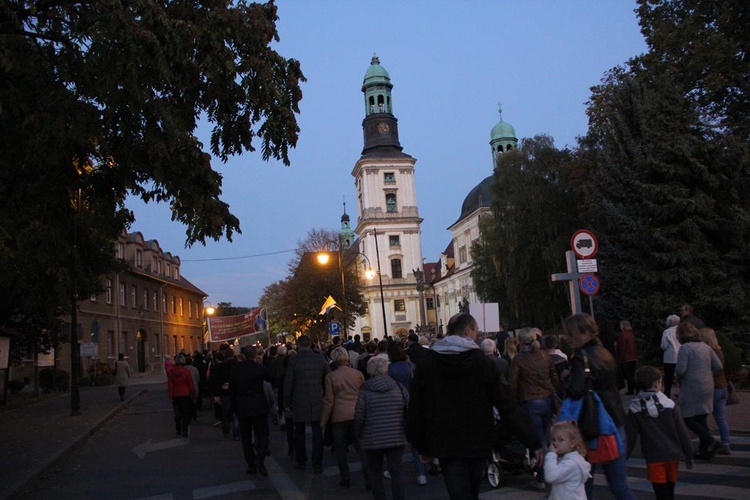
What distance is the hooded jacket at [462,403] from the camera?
505 cm

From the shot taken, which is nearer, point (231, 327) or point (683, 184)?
point (683, 184)

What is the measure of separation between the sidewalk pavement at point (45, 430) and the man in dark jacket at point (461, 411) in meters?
6.72

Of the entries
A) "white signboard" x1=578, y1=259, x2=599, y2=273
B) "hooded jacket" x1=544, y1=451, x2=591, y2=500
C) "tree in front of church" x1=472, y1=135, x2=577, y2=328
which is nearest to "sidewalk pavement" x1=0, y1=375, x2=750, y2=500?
"white signboard" x1=578, y1=259, x2=599, y2=273

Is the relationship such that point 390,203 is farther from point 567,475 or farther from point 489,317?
point 567,475

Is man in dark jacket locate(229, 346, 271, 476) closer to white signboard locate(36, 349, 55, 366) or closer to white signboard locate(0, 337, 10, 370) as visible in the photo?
white signboard locate(0, 337, 10, 370)

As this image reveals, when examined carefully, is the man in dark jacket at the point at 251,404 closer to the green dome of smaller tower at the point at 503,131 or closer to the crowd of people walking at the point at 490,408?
the crowd of people walking at the point at 490,408

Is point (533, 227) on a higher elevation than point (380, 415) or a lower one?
higher

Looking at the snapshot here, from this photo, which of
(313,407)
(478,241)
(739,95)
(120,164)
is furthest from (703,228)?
(478,241)

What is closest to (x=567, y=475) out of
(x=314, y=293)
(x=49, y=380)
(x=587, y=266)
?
(x=587, y=266)

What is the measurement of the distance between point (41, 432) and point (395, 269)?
73322 mm

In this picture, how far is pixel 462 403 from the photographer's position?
5.09 metres

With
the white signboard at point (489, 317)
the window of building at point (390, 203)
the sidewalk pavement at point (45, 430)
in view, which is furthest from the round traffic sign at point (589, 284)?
the window of building at point (390, 203)

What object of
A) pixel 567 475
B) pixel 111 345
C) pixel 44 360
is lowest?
pixel 567 475

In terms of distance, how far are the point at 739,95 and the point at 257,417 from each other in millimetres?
21436
